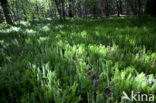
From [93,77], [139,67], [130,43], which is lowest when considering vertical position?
[93,77]

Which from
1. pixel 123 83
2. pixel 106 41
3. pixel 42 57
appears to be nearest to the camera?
pixel 123 83

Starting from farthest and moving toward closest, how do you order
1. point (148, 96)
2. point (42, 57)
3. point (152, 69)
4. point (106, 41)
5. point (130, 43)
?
1. point (106, 41)
2. point (130, 43)
3. point (42, 57)
4. point (152, 69)
5. point (148, 96)

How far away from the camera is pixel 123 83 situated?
1.10 metres

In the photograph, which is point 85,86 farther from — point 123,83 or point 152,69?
point 152,69

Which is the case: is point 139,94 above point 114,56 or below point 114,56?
below

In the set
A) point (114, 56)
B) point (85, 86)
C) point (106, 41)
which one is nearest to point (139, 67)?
point (114, 56)

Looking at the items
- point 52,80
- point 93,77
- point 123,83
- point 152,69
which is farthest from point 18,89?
point 152,69

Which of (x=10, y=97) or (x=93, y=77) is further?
(x=93, y=77)

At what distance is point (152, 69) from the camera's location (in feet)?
4.62

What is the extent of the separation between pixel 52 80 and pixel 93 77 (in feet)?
1.78

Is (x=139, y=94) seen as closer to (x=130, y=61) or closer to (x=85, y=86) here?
(x=85, y=86)

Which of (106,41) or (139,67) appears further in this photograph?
(106,41)

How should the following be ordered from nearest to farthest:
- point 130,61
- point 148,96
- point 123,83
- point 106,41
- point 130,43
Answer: point 148,96 → point 123,83 → point 130,61 → point 130,43 → point 106,41

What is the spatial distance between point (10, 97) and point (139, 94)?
1193mm
